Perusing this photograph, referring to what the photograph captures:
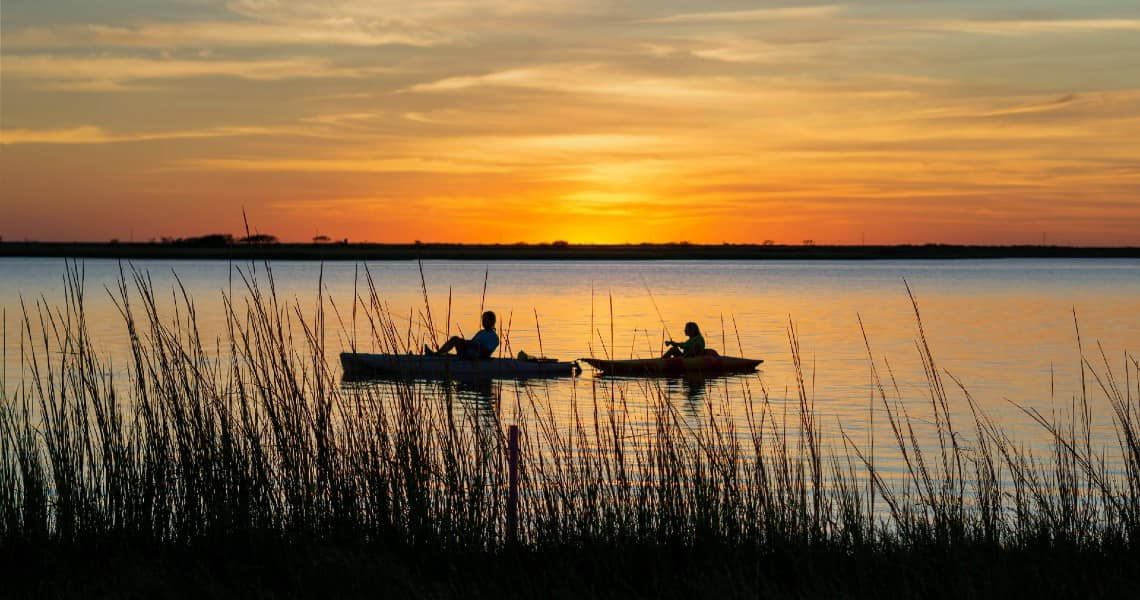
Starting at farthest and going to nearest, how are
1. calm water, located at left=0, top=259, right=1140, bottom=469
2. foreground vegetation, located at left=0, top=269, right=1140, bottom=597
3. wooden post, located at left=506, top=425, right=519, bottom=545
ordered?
1. calm water, located at left=0, top=259, right=1140, bottom=469
2. wooden post, located at left=506, top=425, right=519, bottom=545
3. foreground vegetation, located at left=0, top=269, right=1140, bottom=597

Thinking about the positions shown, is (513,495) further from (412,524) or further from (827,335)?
(827,335)

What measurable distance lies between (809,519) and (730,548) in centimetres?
73

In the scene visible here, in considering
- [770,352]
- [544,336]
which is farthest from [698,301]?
[770,352]

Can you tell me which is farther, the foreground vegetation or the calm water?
the calm water

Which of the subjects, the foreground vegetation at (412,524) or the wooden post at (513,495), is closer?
the foreground vegetation at (412,524)

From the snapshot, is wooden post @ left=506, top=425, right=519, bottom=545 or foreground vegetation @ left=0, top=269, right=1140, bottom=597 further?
wooden post @ left=506, top=425, right=519, bottom=545

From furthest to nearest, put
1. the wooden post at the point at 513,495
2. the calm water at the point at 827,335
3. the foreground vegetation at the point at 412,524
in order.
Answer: the calm water at the point at 827,335, the wooden post at the point at 513,495, the foreground vegetation at the point at 412,524

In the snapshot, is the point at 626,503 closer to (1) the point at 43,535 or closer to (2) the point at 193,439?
(2) the point at 193,439

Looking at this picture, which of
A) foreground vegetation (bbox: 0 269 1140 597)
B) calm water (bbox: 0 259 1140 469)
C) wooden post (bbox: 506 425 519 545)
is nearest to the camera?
foreground vegetation (bbox: 0 269 1140 597)

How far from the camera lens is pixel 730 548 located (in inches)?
253

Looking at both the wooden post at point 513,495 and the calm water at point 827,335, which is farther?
the calm water at point 827,335

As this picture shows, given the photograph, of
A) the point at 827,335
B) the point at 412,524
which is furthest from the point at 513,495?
the point at 827,335

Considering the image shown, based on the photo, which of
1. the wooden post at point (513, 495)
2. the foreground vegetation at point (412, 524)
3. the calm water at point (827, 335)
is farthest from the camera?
the calm water at point (827, 335)

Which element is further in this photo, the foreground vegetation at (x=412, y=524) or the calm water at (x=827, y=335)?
the calm water at (x=827, y=335)
